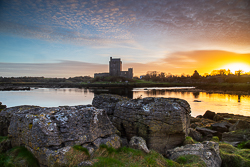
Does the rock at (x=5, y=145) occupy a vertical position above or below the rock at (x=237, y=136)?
above

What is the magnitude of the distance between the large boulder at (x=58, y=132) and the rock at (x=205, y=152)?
2.92 m

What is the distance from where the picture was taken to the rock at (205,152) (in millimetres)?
6016

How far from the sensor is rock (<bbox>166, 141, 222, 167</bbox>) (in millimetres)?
6016

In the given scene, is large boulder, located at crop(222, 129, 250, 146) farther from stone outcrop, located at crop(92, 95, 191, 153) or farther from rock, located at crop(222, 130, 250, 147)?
stone outcrop, located at crop(92, 95, 191, 153)

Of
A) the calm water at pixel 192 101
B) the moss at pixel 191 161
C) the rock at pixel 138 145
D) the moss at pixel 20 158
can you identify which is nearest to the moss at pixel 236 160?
the moss at pixel 191 161

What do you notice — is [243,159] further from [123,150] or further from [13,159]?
[13,159]

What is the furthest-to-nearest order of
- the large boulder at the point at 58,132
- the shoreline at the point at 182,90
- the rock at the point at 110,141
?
the shoreline at the point at 182,90 → the rock at the point at 110,141 → the large boulder at the point at 58,132

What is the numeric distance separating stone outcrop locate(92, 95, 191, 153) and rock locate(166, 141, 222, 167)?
117 centimetres

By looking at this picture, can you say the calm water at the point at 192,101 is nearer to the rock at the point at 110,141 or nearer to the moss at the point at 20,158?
the rock at the point at 110,141

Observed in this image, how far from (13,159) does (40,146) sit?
1108mm

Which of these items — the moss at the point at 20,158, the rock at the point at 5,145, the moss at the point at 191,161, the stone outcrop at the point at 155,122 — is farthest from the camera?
the stone outcrop at the point at 155,122

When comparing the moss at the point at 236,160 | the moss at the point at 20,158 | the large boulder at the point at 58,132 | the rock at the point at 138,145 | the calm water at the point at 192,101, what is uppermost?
the large boulder at the point at 58,132

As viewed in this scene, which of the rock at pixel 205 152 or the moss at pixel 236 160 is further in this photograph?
the moss at pixel 236 160

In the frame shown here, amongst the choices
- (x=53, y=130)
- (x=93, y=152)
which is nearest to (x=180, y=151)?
(x=93, y=152)
